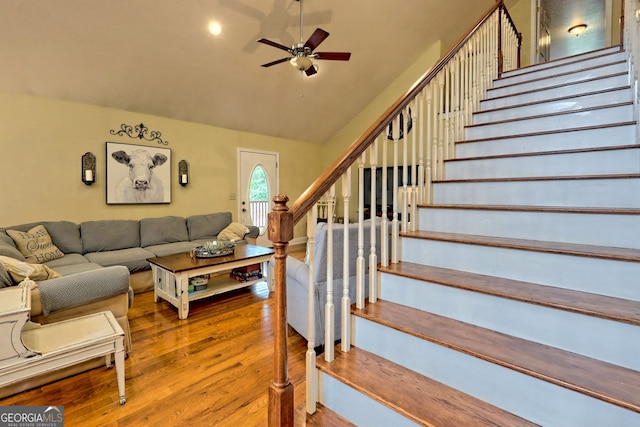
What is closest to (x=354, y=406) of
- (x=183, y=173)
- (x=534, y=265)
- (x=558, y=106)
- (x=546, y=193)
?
(x=534, y=265)

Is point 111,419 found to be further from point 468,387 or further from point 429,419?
point 468,387

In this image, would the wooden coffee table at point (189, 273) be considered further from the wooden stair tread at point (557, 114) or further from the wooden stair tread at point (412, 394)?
the wooden stair tread at point (557, 114)

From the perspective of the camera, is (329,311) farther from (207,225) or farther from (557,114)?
(207,225)

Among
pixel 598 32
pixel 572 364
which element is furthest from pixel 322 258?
pixel 598 32

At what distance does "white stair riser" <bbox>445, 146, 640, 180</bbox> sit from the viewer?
181 cm

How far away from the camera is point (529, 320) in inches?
49.9

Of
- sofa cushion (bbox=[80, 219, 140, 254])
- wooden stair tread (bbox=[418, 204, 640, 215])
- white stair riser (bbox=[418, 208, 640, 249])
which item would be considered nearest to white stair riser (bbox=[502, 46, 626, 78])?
wooden stair tread (bbox=[418, 204, 640, 215])

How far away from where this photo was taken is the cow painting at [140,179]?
443 centimetres

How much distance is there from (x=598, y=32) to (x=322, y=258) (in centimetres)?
745

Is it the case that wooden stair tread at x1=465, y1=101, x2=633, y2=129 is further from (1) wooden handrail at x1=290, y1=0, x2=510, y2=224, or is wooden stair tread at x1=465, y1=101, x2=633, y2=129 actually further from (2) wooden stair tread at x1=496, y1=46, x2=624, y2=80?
(2) wooden stair tread at x1=496, y1=46, x2=624, y2=80

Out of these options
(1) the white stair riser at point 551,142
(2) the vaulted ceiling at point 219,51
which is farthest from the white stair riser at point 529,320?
(2) the vaulted ceiling at point 219,51

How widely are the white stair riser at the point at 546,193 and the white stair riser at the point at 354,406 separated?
5.03ft

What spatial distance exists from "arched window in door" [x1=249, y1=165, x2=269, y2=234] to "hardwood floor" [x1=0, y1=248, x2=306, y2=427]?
333 centimetres

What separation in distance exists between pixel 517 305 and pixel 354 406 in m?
0.82
